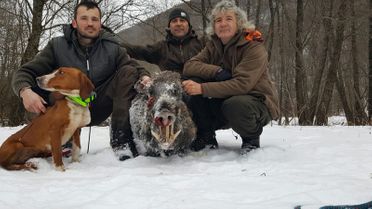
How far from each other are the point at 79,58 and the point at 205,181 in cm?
232

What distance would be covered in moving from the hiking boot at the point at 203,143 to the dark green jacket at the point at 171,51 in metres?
1.47

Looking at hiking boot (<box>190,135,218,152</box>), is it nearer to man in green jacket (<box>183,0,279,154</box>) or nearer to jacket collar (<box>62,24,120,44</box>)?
man in green jacket (<box>183,0,279,154</box>)

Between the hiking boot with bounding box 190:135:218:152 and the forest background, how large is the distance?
6657 mm

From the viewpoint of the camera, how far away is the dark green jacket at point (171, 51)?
617cm

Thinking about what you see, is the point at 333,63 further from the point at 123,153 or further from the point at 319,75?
the point at 123,153

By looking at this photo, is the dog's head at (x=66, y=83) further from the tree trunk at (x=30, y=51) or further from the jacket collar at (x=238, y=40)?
the tree trunk at (x=30, y=51)

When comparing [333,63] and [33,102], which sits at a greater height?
[333,63]

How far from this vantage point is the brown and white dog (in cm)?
381

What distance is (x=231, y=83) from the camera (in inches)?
176

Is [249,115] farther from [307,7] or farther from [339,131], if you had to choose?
[307,7]

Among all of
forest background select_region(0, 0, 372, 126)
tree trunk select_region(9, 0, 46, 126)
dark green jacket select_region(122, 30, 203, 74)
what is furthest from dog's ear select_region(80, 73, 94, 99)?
tree trunk select_region(9, 0, 46, 126)

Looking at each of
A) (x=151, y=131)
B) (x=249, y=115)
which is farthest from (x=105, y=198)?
(x=249, y=115)

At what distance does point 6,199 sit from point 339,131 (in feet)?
16.7

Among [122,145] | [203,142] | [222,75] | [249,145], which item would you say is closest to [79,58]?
[122,145]
